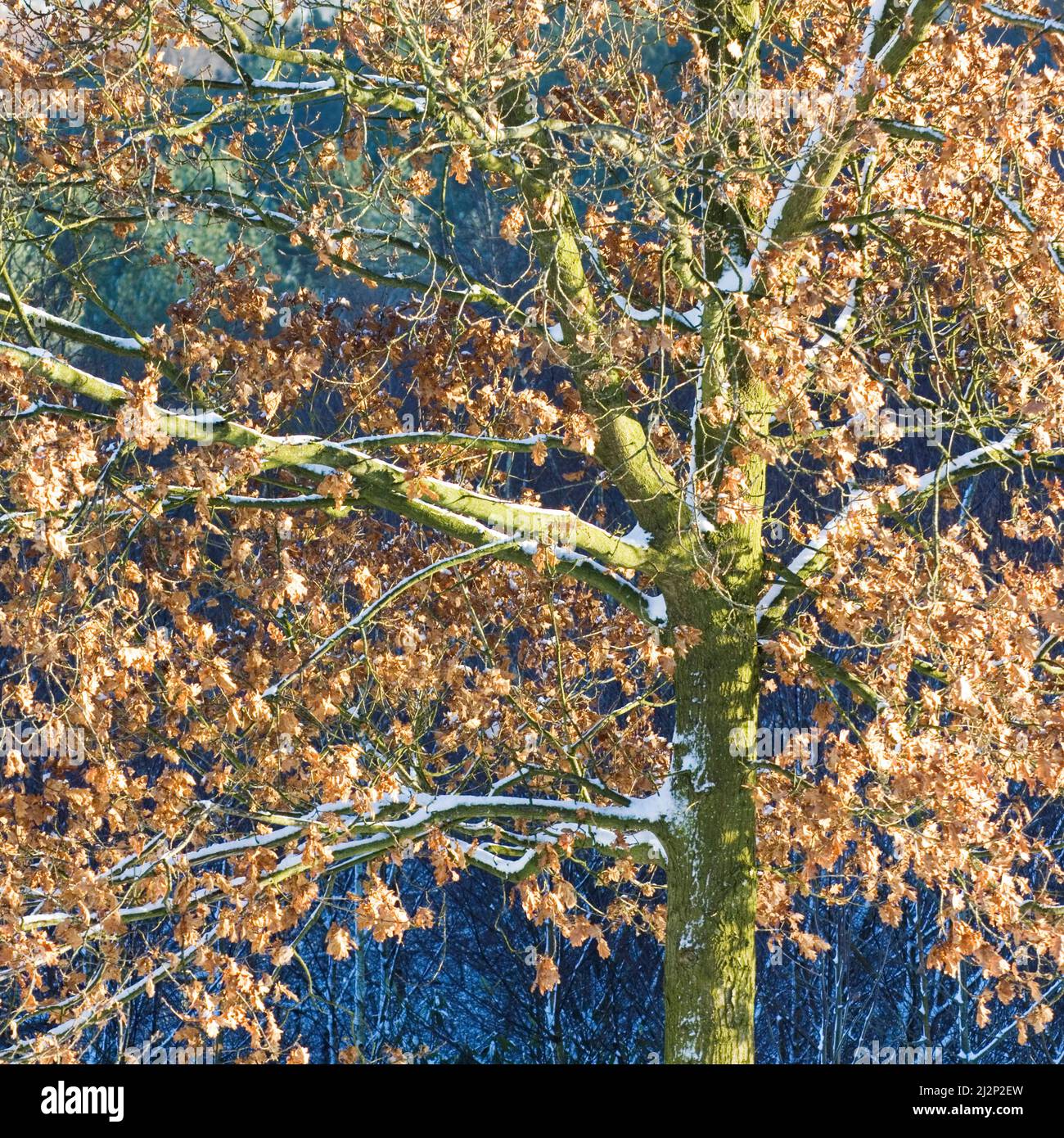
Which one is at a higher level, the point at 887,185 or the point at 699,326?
the point at 887,185

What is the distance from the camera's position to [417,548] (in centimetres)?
884

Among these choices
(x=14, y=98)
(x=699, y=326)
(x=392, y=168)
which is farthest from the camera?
(x=699, y=326)

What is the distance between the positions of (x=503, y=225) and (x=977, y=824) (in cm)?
388

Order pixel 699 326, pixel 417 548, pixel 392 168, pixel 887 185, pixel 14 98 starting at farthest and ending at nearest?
pixel 417 548, pixel 887 185, pixel 699 326, pixel 392 168, pixel 14 98

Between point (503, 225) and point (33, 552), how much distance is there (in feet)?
9.86

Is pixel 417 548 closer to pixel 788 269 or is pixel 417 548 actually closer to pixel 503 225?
pixel 503 225

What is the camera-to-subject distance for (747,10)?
303 inches

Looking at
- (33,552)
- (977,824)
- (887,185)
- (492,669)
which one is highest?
(887,185)
